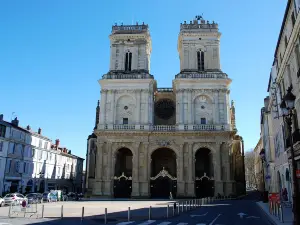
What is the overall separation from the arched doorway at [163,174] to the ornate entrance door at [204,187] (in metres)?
3.67

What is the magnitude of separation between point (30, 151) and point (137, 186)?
69.3 ft

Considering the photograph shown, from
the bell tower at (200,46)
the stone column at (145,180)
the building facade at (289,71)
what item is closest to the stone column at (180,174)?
the stone column at (145,180)

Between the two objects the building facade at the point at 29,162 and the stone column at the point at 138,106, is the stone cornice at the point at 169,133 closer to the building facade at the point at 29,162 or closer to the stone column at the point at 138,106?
the stone column at the point at 138,106

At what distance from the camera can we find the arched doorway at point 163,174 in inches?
1841

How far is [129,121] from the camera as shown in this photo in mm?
49594

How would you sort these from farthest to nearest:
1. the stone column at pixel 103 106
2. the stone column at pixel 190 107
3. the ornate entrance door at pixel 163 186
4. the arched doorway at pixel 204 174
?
the stone column at pixel 103 106
the stone column at pixel 190 107
the arched doorway at pixel 204 174
the ornate entrance door at pixel 163 186

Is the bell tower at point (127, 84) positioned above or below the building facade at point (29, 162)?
above

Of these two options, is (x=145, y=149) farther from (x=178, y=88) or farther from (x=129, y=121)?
(x=178, y=88)

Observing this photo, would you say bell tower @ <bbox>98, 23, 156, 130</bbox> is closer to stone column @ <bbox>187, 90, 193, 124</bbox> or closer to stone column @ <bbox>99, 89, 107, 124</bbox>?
stone column @ <bbox>99, 89, 107, 124</bbox>

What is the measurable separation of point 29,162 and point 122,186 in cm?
1741

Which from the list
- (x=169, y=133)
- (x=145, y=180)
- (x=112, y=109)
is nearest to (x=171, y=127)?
(x=169, y=133)

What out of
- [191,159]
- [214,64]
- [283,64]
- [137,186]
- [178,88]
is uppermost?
[214,64]

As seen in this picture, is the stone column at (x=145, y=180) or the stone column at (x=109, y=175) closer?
the stone column at (x=145, y=180)

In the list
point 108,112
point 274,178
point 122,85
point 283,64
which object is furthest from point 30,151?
point 283,64
